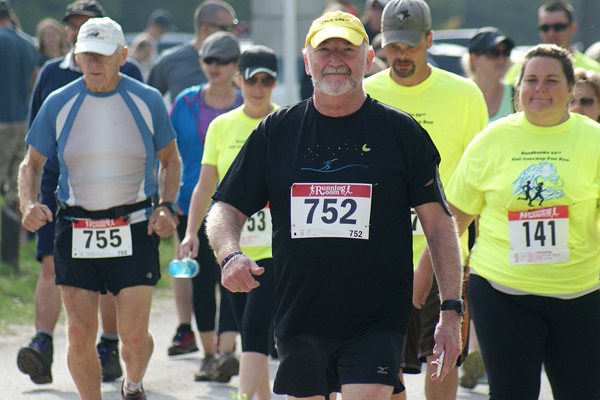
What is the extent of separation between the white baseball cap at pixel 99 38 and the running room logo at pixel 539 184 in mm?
2530

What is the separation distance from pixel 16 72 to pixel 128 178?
5.62 meters

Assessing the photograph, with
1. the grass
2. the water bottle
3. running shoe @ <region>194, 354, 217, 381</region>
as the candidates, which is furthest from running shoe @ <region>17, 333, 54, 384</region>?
the grass

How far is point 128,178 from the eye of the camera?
5551 millimetres

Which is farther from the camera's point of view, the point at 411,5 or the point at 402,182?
the point at 411,5

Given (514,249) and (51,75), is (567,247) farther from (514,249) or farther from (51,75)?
(51,75)

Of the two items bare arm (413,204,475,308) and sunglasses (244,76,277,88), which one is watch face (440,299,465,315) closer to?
bare arm (413,204,475,308)

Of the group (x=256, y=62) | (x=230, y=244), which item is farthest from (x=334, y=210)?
(x=256, y=62)

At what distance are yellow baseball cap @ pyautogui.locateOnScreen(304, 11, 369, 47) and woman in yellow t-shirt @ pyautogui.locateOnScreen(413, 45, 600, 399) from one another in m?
1.03

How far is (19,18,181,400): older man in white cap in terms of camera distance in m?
5.41

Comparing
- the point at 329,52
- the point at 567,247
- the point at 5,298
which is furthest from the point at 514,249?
the point at 5,298

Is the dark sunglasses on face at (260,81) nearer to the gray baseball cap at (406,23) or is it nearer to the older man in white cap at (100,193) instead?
the older man in white cap at (100,193)

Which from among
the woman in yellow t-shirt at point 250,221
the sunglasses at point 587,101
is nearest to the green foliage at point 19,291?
the woman in yellow t-shirt at point 250,221

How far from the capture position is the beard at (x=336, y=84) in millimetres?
3699

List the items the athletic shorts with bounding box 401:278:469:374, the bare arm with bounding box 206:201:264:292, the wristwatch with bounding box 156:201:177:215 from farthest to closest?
the wristwatch with bounding box 156:201:177:215
the athletic shorts with bounding box 401:278:469:374
the bare arm with bounding box 206:201:264:292
